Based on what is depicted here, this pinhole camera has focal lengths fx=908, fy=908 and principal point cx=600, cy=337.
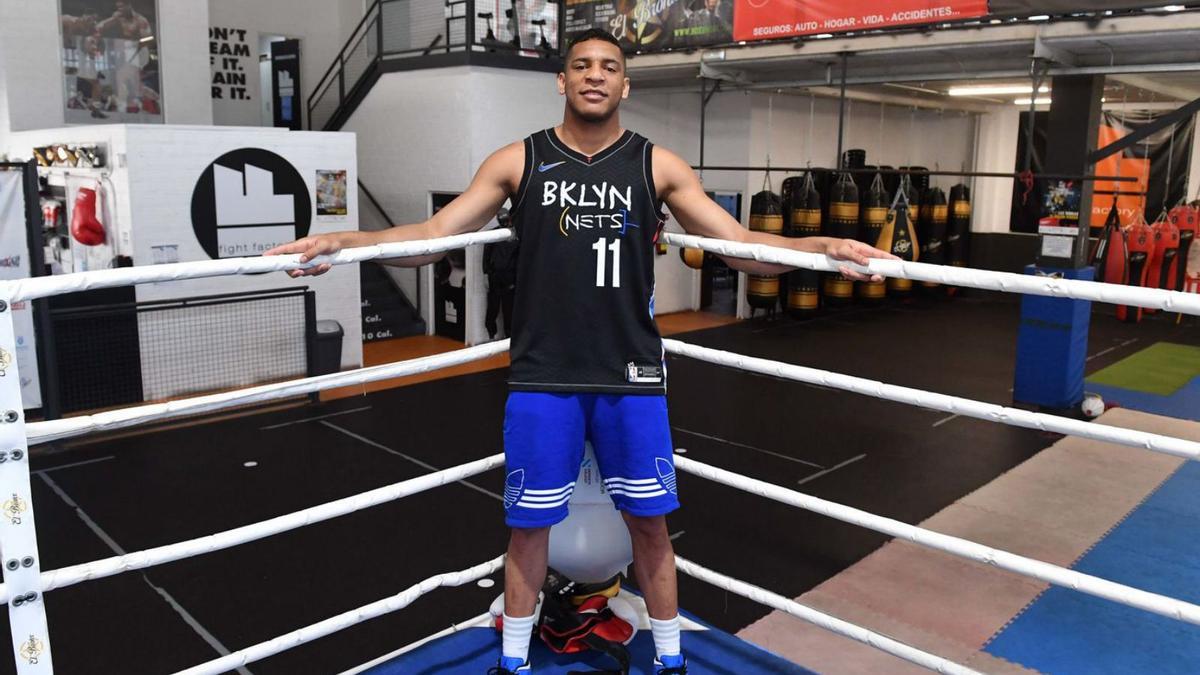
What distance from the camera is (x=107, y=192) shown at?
276 inches

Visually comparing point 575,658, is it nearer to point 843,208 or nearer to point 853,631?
point 853,631

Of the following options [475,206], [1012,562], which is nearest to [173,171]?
[475,206]

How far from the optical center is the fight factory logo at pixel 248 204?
7.24 meters

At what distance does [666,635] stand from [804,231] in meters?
8.67

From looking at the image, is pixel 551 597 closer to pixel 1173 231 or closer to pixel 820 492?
pixel 820 492

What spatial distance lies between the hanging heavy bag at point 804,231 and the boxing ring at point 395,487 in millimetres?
8110

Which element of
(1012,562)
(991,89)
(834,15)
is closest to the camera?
(1012,562)

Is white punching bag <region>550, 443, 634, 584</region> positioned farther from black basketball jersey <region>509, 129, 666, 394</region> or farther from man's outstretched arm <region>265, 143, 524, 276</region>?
man's outstretched arm <region>265, 143, 524, 276</region>

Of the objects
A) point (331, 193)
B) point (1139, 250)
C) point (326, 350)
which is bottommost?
point (326, 350)

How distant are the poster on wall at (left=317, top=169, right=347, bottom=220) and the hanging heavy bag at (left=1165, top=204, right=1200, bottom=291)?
9.36 m

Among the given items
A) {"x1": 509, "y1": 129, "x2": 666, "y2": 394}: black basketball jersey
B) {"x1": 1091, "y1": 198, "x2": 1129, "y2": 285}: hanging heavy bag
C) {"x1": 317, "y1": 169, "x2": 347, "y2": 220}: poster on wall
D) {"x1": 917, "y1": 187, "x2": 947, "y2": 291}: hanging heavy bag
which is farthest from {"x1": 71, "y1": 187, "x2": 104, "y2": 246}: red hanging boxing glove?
{"x1": 1091, "y1": 198, "x2": 1129, "y2": 285}: hanging heavy bag

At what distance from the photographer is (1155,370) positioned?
840 cm

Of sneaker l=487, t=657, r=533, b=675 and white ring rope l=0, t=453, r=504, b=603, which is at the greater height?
white ring rope l=0, t=453, r=504, b=603

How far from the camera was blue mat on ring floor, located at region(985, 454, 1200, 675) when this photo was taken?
3111 mm
